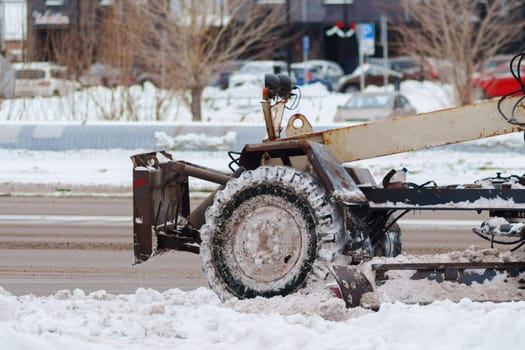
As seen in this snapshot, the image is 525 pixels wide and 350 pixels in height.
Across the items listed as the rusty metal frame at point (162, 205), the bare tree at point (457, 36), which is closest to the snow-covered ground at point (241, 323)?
the rusty metal frame at point (162, 205)

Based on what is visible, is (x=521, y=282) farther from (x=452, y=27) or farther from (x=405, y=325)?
(x=452, y=27)

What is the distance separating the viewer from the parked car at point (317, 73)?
44.4m

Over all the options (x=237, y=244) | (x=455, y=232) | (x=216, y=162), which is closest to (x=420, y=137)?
(x=237, y=244)

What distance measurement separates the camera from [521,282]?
6656 millimetres

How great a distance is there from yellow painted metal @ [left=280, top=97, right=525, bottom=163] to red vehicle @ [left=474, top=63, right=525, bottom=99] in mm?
24095

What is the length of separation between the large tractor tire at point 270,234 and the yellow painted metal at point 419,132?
1.93ft

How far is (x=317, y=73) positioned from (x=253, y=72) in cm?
537

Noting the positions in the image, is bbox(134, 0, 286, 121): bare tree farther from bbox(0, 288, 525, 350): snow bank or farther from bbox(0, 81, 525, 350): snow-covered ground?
bbox(0, 288, 525, 350): snow bank

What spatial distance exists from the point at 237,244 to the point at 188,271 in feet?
7.69

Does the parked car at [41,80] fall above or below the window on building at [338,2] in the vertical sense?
below

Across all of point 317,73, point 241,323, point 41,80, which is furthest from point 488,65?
point 241,323

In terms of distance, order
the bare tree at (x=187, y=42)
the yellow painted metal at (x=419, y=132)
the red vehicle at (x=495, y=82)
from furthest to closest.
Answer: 1. the red vehicle at (x=495, y=82)
2. the bare tree at (x=187, y=42)
3. the yellow painted metal at (x=419, y=132)

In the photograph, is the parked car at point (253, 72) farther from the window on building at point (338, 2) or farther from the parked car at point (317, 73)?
the window on building at point (338, 2)

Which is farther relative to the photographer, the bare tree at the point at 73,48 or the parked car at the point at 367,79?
the parked car at the point at 367,79
